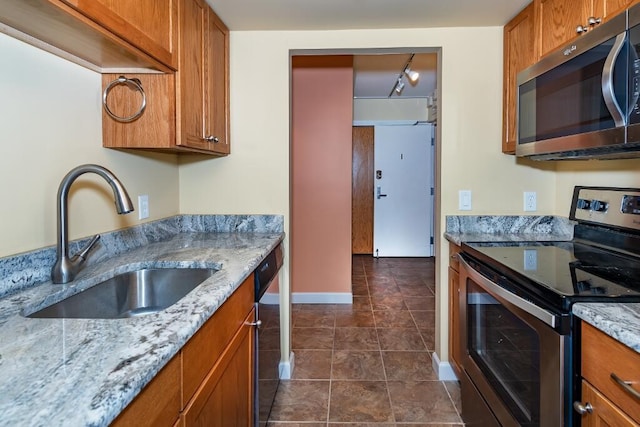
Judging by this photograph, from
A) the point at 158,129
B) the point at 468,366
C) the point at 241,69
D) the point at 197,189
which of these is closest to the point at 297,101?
the point at 241,69

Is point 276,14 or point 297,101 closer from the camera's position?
point 276,14

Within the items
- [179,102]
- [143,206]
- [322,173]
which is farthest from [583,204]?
[322,173]

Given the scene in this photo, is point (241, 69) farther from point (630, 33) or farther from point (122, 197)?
point (630, 33)

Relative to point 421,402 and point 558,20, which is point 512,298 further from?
point 558,20

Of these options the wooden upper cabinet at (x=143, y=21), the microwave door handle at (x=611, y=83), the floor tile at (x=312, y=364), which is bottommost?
the floor tile at (x=312, y=364)

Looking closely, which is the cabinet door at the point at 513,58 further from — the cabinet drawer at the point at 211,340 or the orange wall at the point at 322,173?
the orange wall at the point at 322,173

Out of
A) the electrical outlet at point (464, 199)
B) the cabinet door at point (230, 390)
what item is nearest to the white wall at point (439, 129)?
the electrical outlet at point (464, 199)

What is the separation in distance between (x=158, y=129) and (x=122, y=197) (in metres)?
0.48

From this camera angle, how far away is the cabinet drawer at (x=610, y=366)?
0.82m

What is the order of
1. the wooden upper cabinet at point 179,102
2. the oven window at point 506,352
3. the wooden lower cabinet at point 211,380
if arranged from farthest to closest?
the wooden upper cabinet at point 179,102 → the oven window at point 506,352 → the wooden lower cabinet at point 211,380

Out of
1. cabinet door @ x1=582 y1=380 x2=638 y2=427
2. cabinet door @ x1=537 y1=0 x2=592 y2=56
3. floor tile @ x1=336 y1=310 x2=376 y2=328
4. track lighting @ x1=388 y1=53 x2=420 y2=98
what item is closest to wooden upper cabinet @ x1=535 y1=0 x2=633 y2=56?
cabinet door @ x1=537 y1=0 x2=592 y2=56

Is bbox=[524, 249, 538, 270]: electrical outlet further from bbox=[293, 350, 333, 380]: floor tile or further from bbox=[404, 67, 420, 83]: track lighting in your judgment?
bbox=[404, 67, 420, 83]: track lighting

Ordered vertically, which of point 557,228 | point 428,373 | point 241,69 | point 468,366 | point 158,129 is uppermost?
point 241,69

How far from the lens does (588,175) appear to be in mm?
1856
